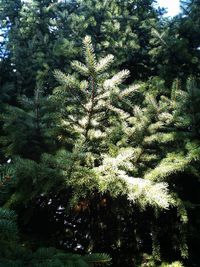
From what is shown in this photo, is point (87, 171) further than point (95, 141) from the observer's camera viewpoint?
No

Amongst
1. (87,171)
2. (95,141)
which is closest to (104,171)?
(87,171)

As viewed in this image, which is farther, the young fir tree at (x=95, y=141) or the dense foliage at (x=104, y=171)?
Answer: the dense foliage at (x=104, y=171)

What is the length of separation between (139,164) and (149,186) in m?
0.95

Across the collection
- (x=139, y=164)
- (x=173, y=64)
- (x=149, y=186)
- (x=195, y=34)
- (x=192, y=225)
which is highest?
(x=195, y=34)

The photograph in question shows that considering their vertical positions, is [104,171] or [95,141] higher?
[95,141]

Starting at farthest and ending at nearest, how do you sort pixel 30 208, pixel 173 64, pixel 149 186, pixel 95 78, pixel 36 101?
pixel 173 64, pixel 30 208, pixel 36 101, pixel 95 78, pixel 149 186

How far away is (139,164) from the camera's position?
14.5ft

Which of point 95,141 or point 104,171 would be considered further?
point 95,141

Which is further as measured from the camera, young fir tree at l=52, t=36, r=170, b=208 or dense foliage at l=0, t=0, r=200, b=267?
dense foliage at l=0, t=0, r=200, b=267

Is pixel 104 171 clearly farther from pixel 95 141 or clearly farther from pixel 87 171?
pixel 95 141

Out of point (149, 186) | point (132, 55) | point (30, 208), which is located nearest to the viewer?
point (149, 186)

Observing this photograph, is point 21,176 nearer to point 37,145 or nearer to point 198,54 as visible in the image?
point 37,145

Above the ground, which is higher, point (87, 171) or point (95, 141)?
point (95, 141)

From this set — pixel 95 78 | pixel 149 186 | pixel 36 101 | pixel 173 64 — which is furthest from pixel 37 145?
pixel 173 64
